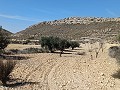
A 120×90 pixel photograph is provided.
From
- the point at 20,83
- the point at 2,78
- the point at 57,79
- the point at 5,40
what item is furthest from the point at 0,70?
the point at 5,40

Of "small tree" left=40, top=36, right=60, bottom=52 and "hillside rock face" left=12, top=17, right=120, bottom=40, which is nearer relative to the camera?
"small tree" left=40, top=36, right=60, bottom=52

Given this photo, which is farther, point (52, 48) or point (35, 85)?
point (52, 48)

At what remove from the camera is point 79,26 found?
130125 millimetres

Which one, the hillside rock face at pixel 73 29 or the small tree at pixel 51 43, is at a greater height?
the hillside rock face at pixel 73 29

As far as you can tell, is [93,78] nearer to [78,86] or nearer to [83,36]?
[78,86]

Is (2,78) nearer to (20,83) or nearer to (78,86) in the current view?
(20,83)

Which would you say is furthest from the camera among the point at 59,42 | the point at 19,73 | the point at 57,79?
the point at 59,42

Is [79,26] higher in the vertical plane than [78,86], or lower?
higher

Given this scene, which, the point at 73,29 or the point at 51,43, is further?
the point at 73,29

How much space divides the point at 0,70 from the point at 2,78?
473 millimetres

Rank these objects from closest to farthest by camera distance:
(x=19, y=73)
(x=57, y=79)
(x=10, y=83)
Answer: (x=10, y=83) → (x=57, y=79) → (x=19, y=73)

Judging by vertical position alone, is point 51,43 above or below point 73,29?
below

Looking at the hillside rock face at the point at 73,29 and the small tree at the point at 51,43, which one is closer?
the small tree at the point at 51,43

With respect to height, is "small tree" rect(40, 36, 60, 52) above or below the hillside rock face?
below
